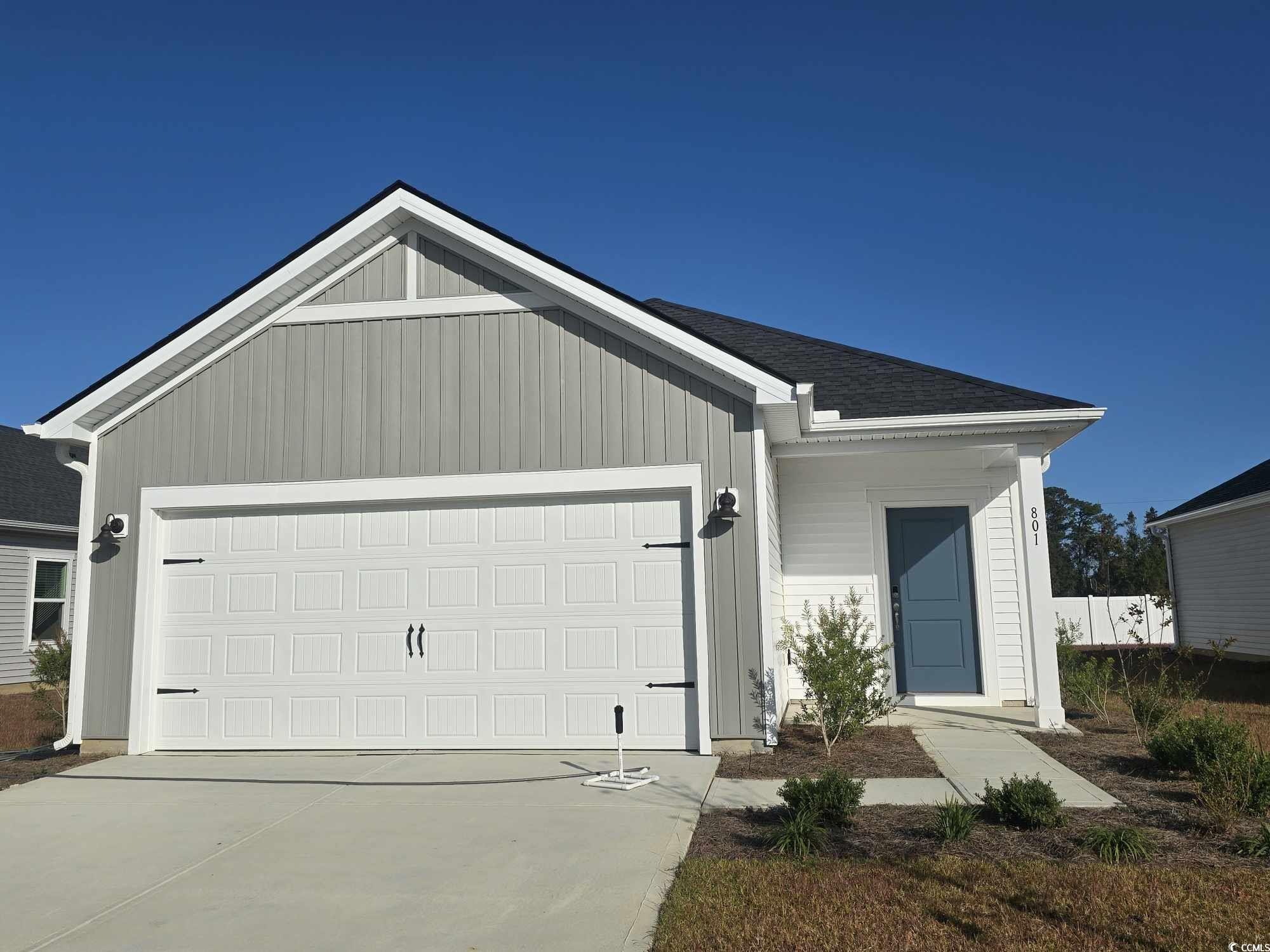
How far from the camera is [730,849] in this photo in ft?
15.2

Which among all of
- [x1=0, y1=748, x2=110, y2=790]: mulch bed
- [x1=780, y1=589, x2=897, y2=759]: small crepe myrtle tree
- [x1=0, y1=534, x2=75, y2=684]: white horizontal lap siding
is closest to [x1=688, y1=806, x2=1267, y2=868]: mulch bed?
[x1=780, y1=589, x2=897, y2=759]: small crepe myrtle tree

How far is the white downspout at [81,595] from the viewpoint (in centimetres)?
802

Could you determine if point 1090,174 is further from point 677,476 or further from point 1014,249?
point 677,476

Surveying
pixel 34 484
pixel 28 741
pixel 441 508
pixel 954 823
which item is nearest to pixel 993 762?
pixel 954 823

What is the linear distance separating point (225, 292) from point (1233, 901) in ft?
28.4

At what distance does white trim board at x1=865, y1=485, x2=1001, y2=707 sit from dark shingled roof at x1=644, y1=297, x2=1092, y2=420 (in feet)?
4.53

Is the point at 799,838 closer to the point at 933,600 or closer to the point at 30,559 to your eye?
the point at 933,600

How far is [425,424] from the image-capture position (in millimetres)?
8062

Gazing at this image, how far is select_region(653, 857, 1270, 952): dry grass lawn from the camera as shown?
10.9 feet

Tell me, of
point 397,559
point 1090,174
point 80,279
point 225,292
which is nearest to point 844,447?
point 397,559

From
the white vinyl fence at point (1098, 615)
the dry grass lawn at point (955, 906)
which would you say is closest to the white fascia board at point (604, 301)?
the dry grass lawn at point (955, 906)

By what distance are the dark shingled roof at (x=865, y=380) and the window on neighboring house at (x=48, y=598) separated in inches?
500

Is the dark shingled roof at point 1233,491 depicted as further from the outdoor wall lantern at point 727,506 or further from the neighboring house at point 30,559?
the neighboring house at point 30,559

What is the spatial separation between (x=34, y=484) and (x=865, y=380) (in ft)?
52.6
